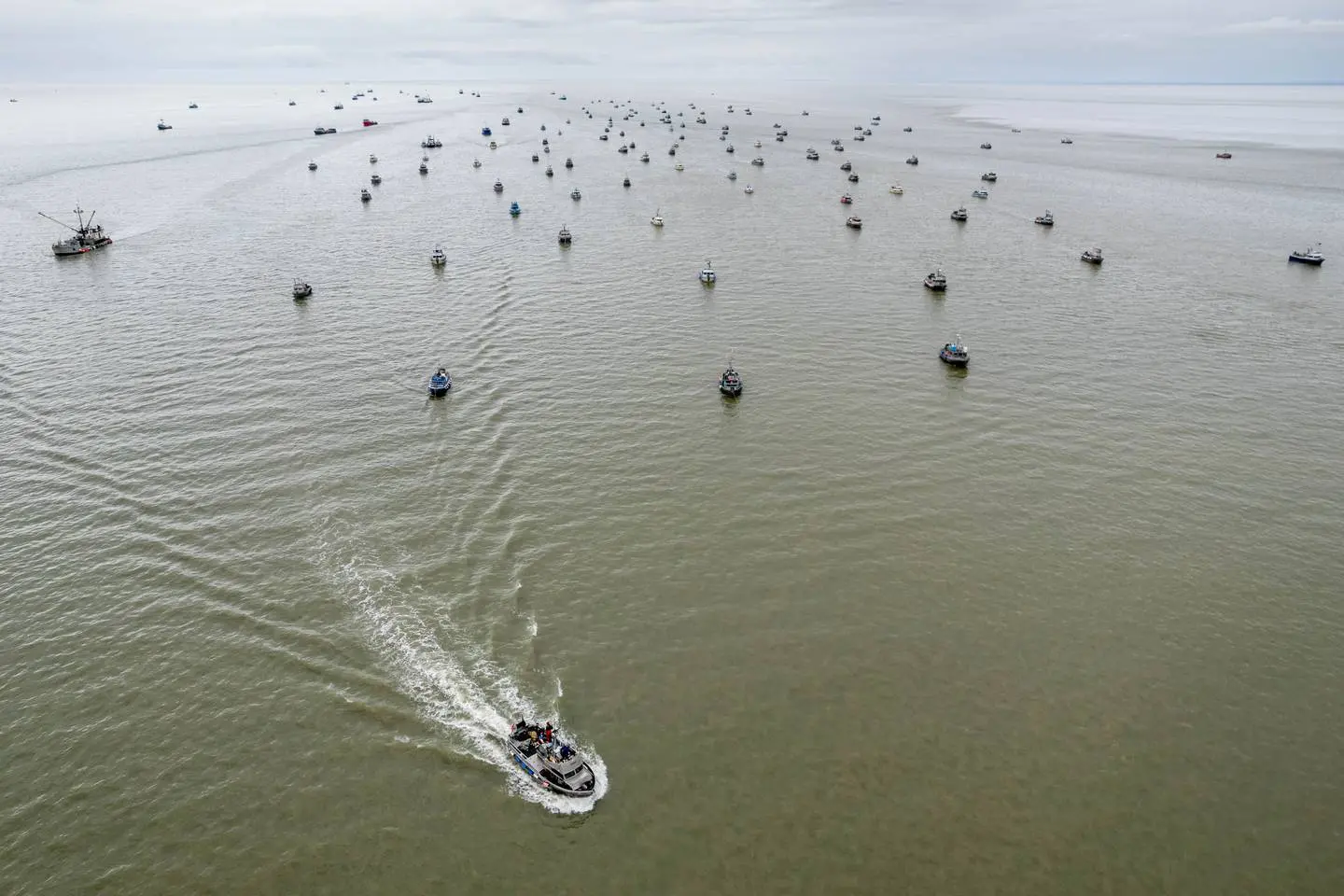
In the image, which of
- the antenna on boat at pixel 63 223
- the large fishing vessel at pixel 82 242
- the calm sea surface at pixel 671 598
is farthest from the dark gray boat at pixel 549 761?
the antenna on boat at pixel 63 223

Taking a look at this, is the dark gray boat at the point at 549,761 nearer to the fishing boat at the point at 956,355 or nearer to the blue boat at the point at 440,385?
the blue boat at the point at 440,385

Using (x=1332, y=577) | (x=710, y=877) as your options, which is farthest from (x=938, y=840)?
(x=1332, y=577)

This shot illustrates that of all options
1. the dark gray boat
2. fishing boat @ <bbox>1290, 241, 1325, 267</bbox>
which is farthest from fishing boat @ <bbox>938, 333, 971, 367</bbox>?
fishing boat @ <bbox>1290, 241, 1325, 267</bbox>

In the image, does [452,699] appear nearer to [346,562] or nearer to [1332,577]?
[346,562]

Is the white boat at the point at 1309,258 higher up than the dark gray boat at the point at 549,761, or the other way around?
the white boat at the point at 1309,258

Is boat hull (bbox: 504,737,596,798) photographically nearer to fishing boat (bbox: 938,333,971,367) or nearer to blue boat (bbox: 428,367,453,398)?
blue boat (bbox: 428,367,453,398)

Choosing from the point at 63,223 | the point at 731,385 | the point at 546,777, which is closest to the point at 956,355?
the point at 731,385
